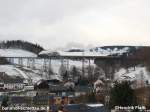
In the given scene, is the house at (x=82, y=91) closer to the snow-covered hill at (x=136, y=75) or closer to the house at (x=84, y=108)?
the snow-covered hill at (x=136, y=75)

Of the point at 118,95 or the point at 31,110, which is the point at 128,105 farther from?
the point at 31,110

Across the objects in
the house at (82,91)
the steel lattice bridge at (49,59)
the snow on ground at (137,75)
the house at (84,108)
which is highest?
the steel lattice bridge at (49,59)

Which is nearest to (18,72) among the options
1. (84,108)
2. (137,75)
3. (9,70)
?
(9,70)

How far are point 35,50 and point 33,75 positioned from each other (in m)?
32.0

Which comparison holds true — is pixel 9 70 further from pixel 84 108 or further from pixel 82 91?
pixel 84 108

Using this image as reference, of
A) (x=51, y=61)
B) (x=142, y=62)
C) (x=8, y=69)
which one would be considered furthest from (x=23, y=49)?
(x=142, y=62)

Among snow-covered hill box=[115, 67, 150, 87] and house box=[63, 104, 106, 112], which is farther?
snow-covered hill box=[115, 67, 150, 87]

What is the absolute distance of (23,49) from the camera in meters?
88.4

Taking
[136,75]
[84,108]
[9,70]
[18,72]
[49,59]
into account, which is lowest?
[84,108]

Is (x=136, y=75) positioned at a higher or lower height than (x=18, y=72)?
lower

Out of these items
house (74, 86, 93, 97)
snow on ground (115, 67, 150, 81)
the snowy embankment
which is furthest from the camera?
the snowy embankment

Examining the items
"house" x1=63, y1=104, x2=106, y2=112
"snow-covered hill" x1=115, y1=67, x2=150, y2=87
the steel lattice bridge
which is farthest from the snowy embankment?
"house" x1=63, y1=104, x2=106, y2=112

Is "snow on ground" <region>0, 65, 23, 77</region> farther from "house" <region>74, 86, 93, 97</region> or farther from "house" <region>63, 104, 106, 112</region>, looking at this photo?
"house" <region>63, 104, 106, 112</region>

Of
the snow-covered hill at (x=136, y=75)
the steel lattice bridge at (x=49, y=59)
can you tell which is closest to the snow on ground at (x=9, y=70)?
the steel lattice bridge at (x=49, y=59)
